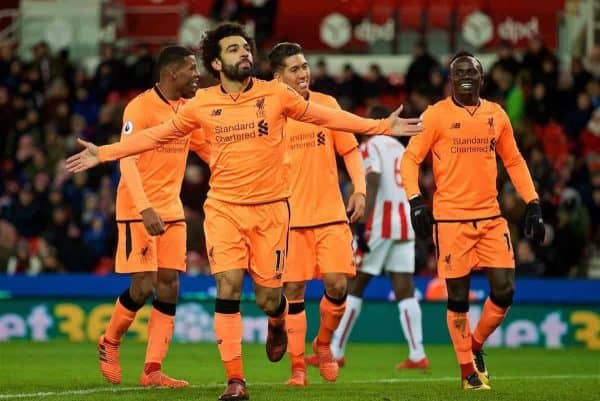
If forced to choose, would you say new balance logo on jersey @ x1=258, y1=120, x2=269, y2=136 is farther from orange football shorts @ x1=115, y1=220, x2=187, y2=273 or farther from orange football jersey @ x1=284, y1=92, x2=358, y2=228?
orange football jersey @ x1=284, y1=92, x2=358, y2=228

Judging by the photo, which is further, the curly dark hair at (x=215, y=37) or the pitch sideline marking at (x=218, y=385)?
the pitch sideline marking at (x=218, y=385)

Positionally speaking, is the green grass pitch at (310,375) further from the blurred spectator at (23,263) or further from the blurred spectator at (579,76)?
the blurred spectator at (579,76)

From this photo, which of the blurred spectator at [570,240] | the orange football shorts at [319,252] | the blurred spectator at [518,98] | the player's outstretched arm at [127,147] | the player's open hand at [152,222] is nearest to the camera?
the player's outstretched arm at [127,147]

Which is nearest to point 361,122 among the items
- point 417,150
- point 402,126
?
point 402,126

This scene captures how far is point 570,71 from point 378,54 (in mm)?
4855

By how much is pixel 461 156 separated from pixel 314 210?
135 cm

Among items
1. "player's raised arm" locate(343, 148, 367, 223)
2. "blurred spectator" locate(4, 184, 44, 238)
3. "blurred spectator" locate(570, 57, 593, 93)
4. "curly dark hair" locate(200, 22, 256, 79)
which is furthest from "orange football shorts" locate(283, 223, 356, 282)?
"blurred spectator" locate(570, 57, 593, 93)

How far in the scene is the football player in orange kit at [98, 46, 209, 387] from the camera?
10.4 meters

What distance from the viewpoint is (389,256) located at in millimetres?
13516

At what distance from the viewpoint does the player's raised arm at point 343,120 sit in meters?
8.91

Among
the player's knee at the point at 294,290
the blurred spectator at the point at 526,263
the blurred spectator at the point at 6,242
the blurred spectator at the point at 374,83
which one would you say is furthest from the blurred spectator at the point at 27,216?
the player's knee at the point at 294,290

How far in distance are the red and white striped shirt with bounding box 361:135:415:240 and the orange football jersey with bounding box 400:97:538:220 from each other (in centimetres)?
307

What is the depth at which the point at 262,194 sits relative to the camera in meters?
9.18

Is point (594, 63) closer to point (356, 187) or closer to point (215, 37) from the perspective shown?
point (356, 187)
